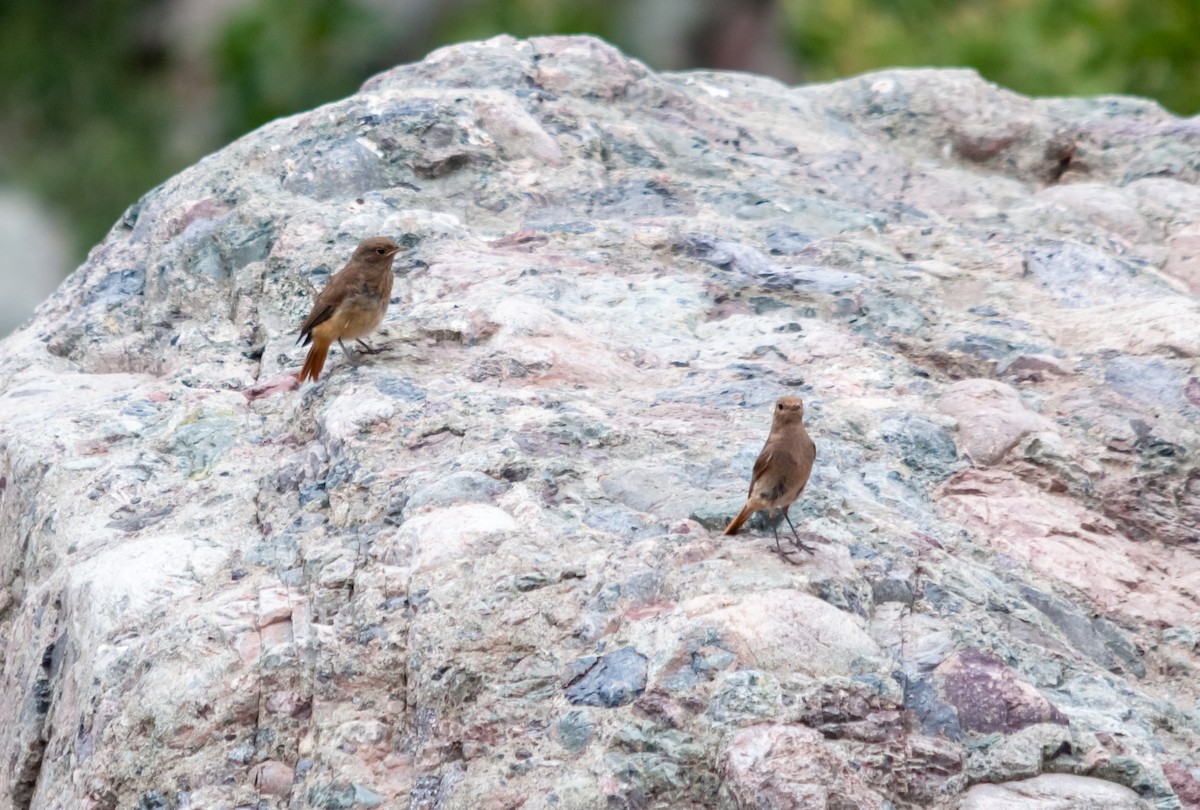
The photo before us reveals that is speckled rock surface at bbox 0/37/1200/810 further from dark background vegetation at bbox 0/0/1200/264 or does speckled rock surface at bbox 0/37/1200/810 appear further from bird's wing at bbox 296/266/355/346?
dark background vegetation at bbox 0/0/1200/264

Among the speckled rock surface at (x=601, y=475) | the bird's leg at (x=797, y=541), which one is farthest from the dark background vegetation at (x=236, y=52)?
the bird's leg at (x=797, y=541)

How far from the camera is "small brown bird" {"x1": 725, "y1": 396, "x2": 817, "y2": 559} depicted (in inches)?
138

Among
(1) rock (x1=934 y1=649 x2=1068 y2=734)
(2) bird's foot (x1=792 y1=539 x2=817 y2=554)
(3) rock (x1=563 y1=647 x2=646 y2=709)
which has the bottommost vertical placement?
(1) rock (x1=934 y1=649 x2=1068 y2=734)

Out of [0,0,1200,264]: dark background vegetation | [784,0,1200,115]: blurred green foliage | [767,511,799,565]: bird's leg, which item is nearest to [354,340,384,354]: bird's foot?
[767,511,799,565]: bird's leg

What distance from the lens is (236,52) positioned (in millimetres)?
18984

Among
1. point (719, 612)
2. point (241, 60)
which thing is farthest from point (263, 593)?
point (241, 60)

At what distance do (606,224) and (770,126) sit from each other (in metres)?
1.13

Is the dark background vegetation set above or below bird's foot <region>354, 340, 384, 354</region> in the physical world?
below

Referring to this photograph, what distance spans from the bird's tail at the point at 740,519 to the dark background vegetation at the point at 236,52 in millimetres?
12052

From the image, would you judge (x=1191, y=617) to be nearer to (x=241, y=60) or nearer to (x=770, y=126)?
(x=770, y=126)

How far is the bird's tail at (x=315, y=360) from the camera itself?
4270 mm

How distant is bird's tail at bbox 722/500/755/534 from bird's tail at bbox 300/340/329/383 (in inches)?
49.8

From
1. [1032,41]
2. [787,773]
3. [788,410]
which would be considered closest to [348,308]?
[788,410]

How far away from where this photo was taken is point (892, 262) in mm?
4832
